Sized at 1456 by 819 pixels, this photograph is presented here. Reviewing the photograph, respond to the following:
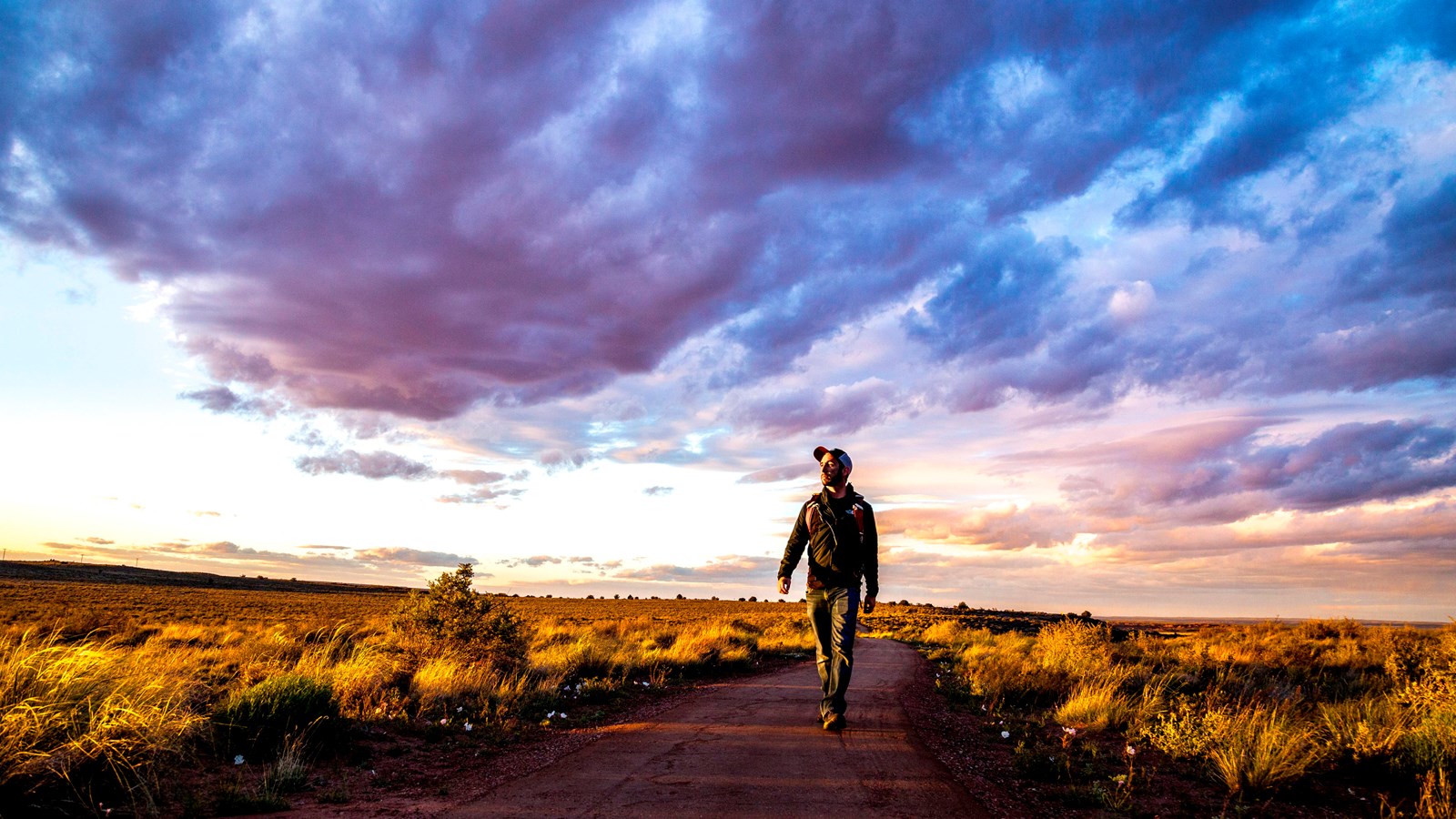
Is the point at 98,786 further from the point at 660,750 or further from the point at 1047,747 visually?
the point at 1047,747

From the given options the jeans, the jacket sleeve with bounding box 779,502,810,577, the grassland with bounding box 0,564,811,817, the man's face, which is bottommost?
the grassland with bounding box 0,564,811,817

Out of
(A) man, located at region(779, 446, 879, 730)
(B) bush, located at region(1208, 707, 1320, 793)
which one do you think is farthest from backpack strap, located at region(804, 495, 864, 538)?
(B) bush, located at region(1208, 707, 1320, 793)

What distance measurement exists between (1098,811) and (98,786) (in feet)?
24.2

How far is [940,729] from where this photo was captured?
8789mm

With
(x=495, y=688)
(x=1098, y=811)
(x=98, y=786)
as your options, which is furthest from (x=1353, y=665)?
(x=98, y=786)

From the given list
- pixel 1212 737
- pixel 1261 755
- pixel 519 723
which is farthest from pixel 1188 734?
pixel 519 723

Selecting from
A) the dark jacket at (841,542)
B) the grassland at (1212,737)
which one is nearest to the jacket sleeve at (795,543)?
the dark jacket at (841,542)

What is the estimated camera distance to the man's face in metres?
8.20

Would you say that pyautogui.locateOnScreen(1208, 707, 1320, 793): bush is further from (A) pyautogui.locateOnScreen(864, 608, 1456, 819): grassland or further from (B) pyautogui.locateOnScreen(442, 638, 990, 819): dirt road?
(B) pyautogui.locateOnScreen(442, 638, 990, 819): dirt road

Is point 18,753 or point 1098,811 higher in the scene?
point 18,753

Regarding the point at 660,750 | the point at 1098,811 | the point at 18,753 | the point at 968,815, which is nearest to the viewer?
the point at 18,753

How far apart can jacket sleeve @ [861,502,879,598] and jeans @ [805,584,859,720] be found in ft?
0.56

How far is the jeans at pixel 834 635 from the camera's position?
8.10 m

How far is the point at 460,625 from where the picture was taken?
39.7ft
